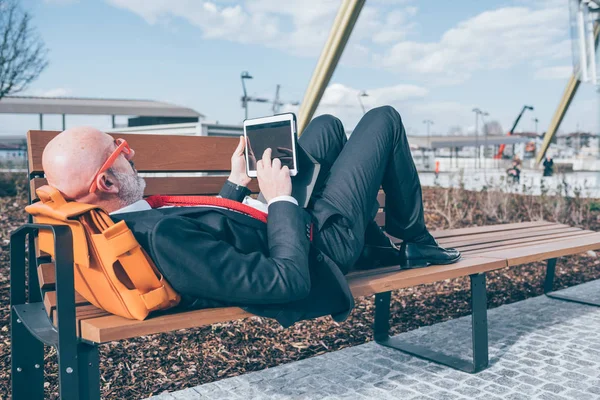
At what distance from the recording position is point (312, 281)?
8.14ft

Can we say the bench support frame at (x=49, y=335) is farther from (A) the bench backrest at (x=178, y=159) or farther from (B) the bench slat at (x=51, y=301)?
(A) the bench backrest at (x=178, y=159)

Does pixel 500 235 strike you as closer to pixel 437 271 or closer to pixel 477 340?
pixel 477 340

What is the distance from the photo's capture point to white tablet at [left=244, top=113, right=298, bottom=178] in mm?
2576

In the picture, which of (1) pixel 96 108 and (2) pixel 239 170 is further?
(1) pixel 96 108

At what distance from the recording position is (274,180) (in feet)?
8.06

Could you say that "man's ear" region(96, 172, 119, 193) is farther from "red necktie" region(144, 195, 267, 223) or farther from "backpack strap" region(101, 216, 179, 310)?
"red necktie" region(144, 195, 267, 223)

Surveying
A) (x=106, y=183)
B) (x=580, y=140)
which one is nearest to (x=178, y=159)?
(x=106, y=183)

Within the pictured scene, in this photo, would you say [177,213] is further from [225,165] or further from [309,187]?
[225,165]

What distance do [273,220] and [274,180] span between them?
0.20m

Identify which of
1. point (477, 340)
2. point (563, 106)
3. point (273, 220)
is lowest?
point (477, 340)

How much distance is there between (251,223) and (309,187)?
1.52ft

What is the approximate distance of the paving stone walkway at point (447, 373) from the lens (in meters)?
2.92

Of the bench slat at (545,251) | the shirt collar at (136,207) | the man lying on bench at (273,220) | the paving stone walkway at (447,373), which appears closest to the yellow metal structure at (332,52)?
the bench slat at (545,251)

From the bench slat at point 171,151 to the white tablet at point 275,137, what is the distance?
0.63m
